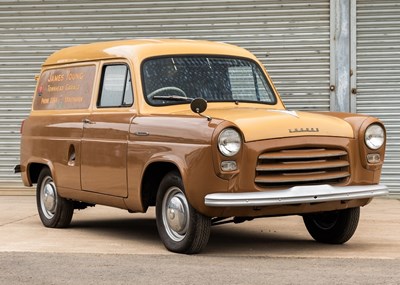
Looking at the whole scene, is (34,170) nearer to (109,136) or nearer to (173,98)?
(109,136)

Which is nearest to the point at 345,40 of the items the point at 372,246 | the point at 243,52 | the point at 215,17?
the point at 215,17

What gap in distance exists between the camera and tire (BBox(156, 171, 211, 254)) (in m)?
8.68

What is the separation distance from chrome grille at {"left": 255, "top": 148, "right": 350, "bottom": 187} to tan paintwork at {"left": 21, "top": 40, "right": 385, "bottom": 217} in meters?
0.06

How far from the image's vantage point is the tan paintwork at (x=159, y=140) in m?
8.53

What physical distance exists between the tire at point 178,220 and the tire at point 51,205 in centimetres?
228

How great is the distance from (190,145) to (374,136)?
1692mm

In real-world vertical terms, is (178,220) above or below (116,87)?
below

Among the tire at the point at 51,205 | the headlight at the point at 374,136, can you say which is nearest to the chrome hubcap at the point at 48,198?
the tire at the point at 51,205

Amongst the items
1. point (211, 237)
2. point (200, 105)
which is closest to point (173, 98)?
point (200, 105)

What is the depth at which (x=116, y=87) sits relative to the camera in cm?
1023

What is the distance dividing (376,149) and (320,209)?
787 millimetres

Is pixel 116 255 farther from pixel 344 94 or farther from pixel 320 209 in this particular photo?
pixel 344 94

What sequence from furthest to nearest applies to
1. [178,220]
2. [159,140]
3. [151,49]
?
1. [151,49]
2. [159,140]
3. [178,220]

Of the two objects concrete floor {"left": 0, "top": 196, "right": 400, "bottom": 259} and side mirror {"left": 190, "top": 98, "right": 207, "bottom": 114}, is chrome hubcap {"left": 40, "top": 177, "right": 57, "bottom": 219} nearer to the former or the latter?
concrete floor {"left": 0, "top": 196, "right": 400, "bottom": 259}
